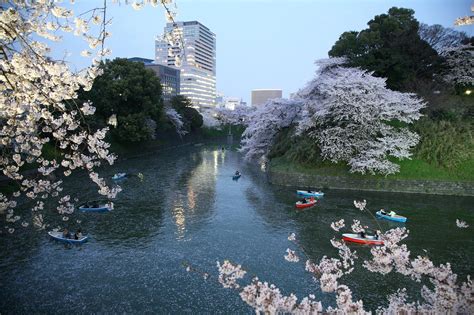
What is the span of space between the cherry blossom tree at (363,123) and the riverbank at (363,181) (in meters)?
0.91

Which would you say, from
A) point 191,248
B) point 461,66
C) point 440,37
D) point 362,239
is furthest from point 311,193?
point 440,37

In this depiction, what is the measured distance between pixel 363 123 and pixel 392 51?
12363 millimetres

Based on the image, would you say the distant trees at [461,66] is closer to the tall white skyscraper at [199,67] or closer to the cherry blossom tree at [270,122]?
the cherry blossom tree at [270,122]

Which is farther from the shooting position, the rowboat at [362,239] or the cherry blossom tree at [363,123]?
the cherry blossom tree at [363,123]

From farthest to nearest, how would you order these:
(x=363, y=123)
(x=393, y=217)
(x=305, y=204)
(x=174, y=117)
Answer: (x=174, y=117), (x=363, y=123), (x=305, y=204), (x=393, y=217)

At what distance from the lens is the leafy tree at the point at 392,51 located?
33500 mm

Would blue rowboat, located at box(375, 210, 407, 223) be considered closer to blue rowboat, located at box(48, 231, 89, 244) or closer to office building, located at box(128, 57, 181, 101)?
blue rowboat, located at box(48, 231, 89, 244)

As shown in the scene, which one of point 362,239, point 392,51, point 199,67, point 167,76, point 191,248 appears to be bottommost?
point 191,248

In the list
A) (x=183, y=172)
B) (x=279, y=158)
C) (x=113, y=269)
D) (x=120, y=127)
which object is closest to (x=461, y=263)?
(x=113, y=269)

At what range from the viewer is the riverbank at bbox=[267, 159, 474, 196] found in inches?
1006

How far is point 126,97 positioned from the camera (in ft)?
135

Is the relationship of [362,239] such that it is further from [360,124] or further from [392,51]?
[392,51]

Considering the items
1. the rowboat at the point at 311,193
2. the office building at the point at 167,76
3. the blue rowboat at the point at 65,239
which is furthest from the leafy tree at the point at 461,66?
the office building at the point at 167,76

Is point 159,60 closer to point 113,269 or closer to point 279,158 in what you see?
point 279,158
